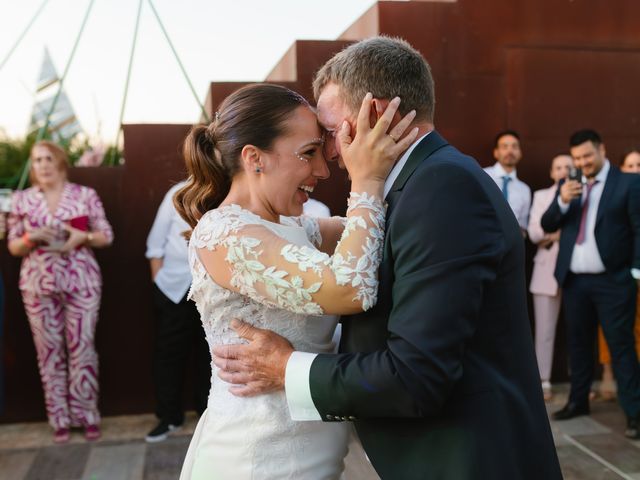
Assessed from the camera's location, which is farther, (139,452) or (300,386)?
(139,452)

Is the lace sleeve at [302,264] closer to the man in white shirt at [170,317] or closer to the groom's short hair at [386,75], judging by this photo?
the groom's short hair at [386,75]

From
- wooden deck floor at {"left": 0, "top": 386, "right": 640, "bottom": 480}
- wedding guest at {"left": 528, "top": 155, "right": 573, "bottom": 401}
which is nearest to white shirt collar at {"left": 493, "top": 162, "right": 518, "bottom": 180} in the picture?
wedding guest at {"left": 528, "top": 155, "right": 573, "bottom": 401}

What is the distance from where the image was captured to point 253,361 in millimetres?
1532

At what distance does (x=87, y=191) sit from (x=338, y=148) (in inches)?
133

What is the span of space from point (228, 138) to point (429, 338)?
741mm

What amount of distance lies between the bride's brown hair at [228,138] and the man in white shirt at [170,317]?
2.70 m

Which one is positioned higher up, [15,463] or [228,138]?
[228,138]

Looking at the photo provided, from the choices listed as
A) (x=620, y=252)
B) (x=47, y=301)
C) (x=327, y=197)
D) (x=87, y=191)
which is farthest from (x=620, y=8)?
(x=47, y=301)

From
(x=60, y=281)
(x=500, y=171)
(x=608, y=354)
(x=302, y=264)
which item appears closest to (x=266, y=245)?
(x=302, y=264)

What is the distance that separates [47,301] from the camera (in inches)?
172

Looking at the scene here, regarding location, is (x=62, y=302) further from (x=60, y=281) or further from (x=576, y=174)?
(x=576, y=174)

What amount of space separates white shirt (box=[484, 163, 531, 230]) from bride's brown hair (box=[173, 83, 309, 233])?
3682 mm

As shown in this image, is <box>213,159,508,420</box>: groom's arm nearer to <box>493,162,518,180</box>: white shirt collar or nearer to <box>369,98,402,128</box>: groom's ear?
<box>369,98,402,128</box>: groom's ear

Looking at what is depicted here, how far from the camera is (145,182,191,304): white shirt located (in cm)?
441
